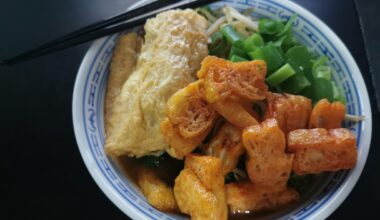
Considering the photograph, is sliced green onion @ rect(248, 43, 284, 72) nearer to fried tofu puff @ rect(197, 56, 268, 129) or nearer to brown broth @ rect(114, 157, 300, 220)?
fried tofu puff @ rect(197, 56, 268, 129)

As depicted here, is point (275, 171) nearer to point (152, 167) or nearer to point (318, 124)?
point (318, 124)

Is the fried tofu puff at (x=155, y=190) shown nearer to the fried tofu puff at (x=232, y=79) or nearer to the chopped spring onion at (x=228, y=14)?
the fried tofu puff at (x=232, y=79)

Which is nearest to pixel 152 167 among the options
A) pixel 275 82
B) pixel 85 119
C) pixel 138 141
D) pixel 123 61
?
pixel 138 141

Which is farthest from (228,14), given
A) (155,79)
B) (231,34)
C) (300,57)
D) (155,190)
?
(155,190)

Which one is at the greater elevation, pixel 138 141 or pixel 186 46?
pixel 186 46

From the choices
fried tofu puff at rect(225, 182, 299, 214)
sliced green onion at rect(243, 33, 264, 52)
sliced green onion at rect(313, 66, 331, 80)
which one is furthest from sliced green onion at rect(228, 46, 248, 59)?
fried tofu puff at rect(225, 182, 299, 214)

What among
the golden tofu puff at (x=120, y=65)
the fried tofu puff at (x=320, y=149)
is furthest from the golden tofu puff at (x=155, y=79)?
the fried tofu puff at (x=320, y=149)

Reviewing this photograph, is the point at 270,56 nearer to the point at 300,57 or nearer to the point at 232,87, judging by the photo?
the point at 300,57
